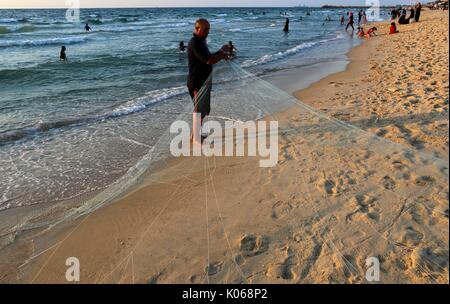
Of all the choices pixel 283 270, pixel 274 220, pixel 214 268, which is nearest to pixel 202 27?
pixel 274 220

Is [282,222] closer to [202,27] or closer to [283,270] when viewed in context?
[283,270]

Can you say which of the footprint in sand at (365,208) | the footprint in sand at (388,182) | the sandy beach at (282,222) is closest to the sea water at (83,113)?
the sandy beach at (282,222)

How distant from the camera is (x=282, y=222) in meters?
3.27

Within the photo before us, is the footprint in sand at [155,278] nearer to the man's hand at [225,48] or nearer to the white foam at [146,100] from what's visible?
the man's hand at [225,48]

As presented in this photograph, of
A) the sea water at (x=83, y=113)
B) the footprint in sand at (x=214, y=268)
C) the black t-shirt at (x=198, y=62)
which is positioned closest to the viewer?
the footprint in sand at (x=214, y=268)

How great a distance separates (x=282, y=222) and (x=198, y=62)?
261 centimetres

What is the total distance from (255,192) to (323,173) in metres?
0.87

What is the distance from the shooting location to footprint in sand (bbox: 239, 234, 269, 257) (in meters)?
2.94

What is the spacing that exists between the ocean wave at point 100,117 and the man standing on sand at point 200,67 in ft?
9.63

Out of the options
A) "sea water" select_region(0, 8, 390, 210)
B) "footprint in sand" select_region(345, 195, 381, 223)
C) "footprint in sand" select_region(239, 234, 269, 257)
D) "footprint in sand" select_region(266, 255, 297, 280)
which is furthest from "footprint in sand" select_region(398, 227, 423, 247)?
"sea water" select_region(0, 8, 390, 210)

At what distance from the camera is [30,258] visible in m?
3.21

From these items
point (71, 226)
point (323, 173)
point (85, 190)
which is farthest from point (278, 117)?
point (71, 226)

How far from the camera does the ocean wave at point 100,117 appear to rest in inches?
248
